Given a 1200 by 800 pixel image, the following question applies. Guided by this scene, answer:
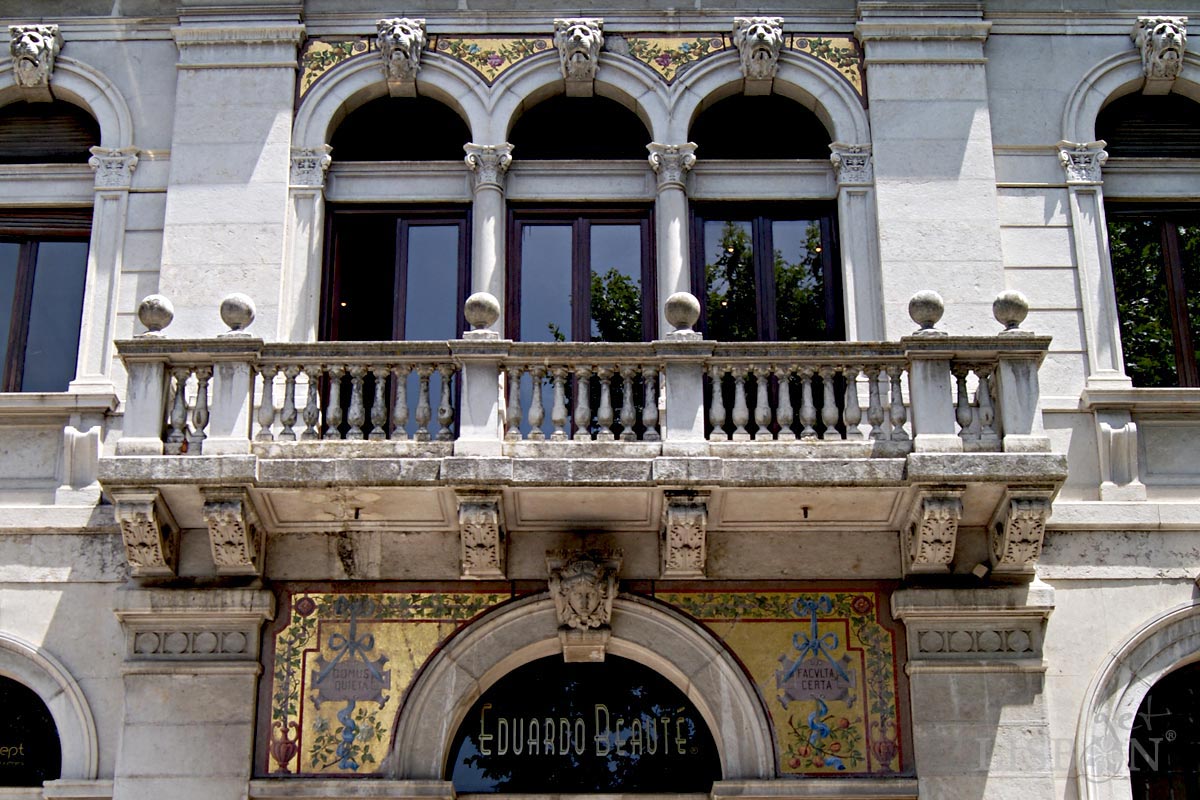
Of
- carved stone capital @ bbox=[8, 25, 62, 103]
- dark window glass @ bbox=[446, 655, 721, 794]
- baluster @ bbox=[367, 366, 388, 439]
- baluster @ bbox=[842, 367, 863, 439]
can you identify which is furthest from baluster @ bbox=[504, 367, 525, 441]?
carved stone capital @ bbox=[8, 25, 62, 103]

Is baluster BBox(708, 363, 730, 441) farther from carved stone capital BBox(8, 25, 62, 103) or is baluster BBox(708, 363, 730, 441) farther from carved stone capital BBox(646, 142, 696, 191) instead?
carved stone capital BBox(8, 25, 62, 103)

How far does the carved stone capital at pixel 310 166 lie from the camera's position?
17297mm

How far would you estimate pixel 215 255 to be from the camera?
16.8 m

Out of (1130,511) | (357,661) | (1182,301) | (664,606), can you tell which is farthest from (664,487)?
(1182,301)

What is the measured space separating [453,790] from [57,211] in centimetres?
732

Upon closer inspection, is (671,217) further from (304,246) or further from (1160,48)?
(1160,48)

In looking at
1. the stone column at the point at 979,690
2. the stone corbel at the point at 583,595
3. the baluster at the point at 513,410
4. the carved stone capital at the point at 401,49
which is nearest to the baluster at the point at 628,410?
the baluster at the point at 513,410

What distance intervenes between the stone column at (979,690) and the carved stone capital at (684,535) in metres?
1.80

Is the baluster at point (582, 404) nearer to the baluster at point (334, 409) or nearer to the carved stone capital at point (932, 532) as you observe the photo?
the baluster at point (334, 409)

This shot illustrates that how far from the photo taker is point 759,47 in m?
17.7

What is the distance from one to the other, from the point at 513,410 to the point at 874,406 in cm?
313

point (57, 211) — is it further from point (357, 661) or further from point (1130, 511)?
point (1130, 511)

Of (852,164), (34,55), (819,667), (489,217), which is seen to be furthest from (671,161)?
(34,55)

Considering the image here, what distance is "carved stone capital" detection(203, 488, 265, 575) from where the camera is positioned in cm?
1449
